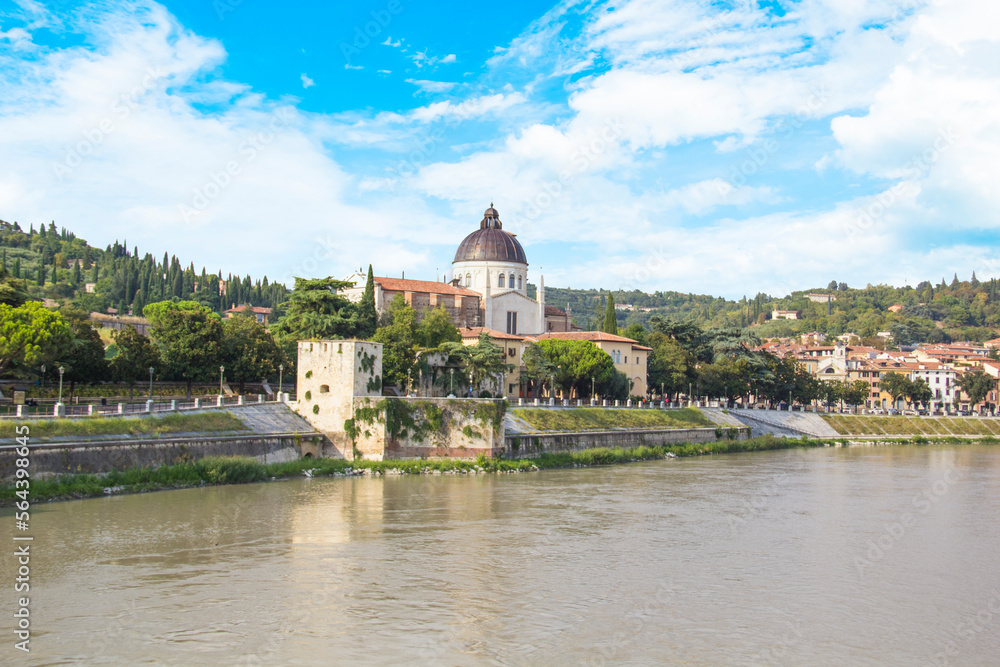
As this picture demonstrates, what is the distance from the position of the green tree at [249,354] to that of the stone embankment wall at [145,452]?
1135cm

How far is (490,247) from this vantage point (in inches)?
2625

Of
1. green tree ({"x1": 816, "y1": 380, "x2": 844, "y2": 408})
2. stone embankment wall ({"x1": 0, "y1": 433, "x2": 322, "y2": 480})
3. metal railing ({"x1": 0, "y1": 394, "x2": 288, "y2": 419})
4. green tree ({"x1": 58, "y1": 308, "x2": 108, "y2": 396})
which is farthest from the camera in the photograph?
green tree ({"x1": 816, "y1": 380, "x2": 844, "y2": 408})

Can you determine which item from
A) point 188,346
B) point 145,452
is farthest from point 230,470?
point 188,346

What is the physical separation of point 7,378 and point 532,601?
3158 cm

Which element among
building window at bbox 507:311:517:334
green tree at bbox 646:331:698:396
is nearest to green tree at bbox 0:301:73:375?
building window at bbox 507:311:517:334

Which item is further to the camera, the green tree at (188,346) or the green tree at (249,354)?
the green tree at (249,354)

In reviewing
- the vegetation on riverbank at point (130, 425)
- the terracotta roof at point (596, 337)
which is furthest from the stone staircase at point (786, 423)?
the vegetation on riverbank at point (130, 425)

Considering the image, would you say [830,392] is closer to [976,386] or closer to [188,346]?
[976,386]

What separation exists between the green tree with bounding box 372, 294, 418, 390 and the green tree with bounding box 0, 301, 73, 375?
610 inches

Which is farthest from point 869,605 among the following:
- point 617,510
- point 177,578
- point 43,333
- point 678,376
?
point 678,376

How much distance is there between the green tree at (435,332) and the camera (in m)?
51.1

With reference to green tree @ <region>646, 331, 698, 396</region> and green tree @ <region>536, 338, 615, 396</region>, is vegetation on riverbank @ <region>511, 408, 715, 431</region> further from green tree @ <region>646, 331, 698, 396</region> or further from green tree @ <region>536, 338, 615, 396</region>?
green tree @ <region>646, 331, 698, 396</region>

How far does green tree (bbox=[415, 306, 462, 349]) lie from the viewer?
51.1 m

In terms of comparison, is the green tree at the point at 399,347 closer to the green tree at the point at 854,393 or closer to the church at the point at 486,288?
the church at the point at 486,288
